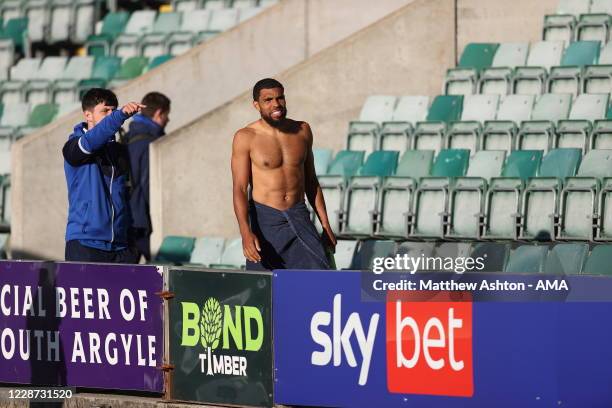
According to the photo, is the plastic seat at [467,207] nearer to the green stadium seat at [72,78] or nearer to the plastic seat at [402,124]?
the plastic seat at [402,124]

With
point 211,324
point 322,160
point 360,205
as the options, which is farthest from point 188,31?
point 211,324

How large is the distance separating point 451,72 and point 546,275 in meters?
7.02

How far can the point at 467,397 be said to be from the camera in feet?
25.1

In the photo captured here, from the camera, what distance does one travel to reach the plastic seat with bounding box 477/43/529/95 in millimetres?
13797

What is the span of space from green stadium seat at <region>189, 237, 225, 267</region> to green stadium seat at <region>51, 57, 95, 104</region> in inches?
177

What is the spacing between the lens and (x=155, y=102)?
12.5 meters

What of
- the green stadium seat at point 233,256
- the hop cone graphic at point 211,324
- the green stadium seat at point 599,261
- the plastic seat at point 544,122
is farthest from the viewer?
the plastic seat at point 544,122

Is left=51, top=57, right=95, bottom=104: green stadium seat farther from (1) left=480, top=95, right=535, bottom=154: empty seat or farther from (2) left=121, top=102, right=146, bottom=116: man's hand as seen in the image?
(2) left=121, top=102, right=146, bottom=116: man's hand

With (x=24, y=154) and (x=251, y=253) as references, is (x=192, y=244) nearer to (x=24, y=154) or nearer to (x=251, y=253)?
(x=24, y=154)

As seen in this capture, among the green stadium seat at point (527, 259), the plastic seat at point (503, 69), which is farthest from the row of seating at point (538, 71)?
the green stadium seat at point (527, 259)

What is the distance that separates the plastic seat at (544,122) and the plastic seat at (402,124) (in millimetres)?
1147

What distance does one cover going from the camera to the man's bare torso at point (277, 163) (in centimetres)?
947

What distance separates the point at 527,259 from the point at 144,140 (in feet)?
12.3

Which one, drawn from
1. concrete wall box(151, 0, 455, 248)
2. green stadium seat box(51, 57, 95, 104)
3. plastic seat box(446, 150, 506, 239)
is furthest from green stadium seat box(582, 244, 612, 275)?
green stadium seat box(51, 57, 95, 104)
